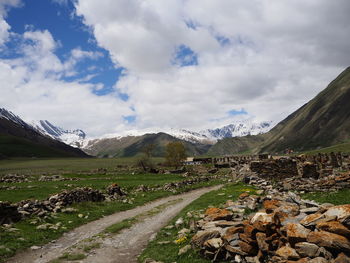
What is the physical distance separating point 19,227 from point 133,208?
14.6 meters

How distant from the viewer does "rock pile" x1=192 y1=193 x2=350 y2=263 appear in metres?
11.4

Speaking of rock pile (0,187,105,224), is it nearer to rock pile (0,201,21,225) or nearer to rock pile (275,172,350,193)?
rock pile (0,201,21,225)

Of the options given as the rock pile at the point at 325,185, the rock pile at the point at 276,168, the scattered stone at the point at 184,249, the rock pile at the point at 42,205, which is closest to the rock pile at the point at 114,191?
the rock pile at the point at 42,205

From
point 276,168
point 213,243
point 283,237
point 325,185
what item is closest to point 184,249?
point 213,243

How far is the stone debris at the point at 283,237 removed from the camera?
11375 mm

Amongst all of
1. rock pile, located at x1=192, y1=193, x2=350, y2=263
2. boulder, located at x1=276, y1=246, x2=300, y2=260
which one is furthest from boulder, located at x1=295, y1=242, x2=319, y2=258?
boulder, located at x1=276, y1=246, x2=300, y2=260

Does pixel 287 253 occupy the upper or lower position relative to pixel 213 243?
upper

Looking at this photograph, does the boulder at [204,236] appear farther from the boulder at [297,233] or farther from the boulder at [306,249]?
the boulder at [306,249]

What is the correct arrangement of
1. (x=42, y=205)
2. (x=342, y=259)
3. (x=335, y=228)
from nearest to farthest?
(x=342, y=259)
(x=335, y=228)
(x=42, y=205)

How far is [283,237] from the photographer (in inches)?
517

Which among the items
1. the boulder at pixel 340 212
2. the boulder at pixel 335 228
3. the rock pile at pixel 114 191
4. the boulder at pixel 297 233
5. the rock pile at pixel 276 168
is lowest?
the rock pile at pixel 114 191

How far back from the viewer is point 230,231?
50.5 feet

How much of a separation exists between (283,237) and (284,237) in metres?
0.06

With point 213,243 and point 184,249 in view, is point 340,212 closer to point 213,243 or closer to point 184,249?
point 213,243
